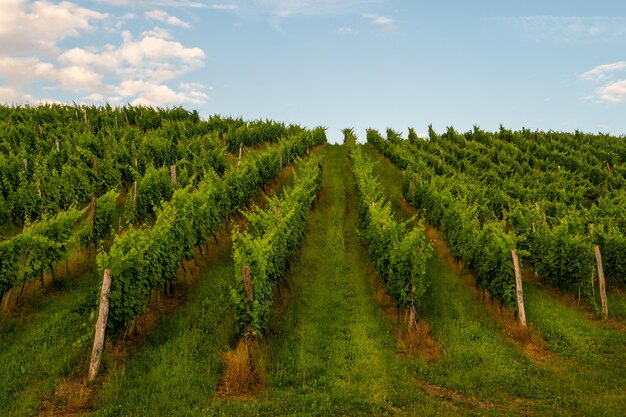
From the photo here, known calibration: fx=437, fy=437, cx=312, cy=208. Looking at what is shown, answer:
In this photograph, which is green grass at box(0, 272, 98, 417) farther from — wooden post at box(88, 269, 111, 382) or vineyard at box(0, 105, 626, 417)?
wooden post at box(88, 269, 111, 382)

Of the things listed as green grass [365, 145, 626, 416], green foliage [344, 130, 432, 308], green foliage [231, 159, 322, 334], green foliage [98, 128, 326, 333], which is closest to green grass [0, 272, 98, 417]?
green foliage [98, 128, 326, 333]

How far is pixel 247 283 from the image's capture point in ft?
34.5

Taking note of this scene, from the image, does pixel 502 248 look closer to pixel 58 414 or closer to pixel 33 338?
pixel 58 414

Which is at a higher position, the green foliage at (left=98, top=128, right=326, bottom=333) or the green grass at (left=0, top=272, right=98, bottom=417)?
the green foliage at (left=98, top=128, right=326, bottom=333)

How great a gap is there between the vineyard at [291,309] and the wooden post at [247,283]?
5 cm

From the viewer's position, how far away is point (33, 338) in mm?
11055

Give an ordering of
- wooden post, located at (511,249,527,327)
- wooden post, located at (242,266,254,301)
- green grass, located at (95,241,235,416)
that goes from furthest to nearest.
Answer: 1. wooden post, located at (511,249,527,327)
2. wooden post, located at (242,266,254,301)
3. green grass, located at (95,241,235,416)

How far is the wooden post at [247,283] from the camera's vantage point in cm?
1046

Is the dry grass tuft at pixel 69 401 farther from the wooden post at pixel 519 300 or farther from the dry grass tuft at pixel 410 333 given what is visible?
the wooden post at pixel 519 300

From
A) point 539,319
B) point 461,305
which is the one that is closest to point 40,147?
point 461,305

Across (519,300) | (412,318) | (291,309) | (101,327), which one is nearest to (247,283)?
(101,327)

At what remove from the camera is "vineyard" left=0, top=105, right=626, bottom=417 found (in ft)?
31.1

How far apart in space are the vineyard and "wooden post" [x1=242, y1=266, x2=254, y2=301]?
0.05 metres

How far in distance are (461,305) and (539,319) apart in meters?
2.39
